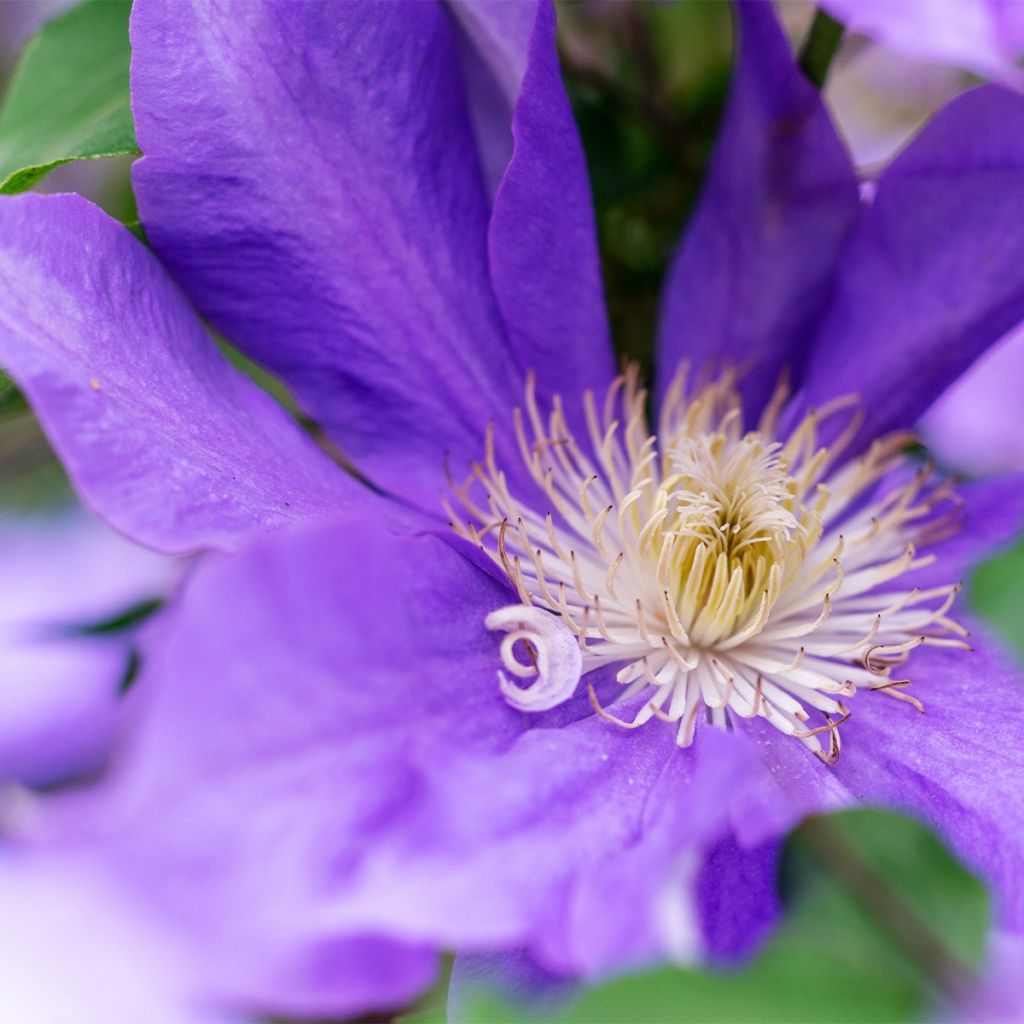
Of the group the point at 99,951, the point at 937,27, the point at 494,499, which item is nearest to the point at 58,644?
the point at 494,499

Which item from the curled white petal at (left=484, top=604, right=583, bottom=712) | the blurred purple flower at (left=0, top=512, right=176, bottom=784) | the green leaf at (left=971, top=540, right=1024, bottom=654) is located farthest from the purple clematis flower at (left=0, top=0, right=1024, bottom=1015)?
the blurred purple flower at (left=0, top=512, right=176, bottom=784)

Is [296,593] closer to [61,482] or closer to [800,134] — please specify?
[800,134]

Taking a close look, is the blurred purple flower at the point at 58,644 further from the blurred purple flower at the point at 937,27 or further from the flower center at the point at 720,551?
the blurred purple flower at the point at 937,27

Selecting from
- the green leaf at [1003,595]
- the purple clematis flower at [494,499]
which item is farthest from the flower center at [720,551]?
the green leaf at [1003,595]

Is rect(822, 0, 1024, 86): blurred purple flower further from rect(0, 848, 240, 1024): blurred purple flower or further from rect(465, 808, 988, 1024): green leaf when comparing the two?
rect(0, 848, 240, 1024): blurred purple flower

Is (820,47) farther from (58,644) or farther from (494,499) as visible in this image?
(58,644)

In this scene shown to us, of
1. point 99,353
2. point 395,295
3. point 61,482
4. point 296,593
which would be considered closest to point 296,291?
point 395,295
